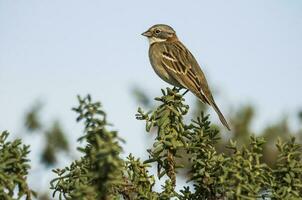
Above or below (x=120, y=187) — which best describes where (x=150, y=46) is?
above

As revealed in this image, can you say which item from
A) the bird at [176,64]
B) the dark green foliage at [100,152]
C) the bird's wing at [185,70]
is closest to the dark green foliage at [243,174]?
the dark green foliage at [100,152]

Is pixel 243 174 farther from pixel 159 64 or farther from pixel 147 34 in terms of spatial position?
pixel 147 34

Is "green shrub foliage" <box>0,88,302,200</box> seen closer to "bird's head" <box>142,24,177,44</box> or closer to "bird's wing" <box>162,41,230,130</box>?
"bird's wing" <box>162,41,230,130</box>

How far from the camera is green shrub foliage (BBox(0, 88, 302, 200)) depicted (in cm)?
279

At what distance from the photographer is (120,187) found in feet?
12.9

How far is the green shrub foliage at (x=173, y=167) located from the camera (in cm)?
279

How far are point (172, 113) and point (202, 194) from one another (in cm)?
95

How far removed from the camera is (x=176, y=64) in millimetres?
12648

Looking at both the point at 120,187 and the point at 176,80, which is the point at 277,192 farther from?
the point at 176,80

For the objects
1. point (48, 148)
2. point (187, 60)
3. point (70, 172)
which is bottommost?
point (70, 172)

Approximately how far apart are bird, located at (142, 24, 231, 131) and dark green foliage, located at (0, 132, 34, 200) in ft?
26.5

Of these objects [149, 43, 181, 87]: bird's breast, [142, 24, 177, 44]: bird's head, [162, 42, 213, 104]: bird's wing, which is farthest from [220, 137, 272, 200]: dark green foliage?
[142, 24, 177, 44]: bird's head

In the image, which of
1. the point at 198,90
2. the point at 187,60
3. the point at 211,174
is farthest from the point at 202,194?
the point at 187,60

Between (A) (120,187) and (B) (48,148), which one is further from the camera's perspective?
(B) (48,148)
